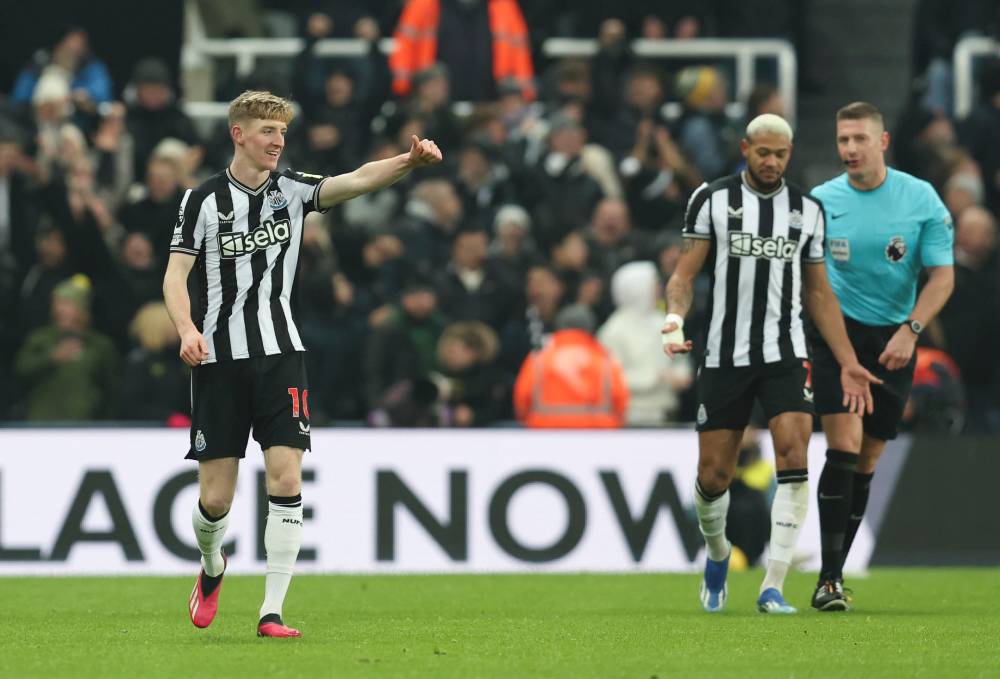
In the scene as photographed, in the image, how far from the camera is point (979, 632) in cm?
887

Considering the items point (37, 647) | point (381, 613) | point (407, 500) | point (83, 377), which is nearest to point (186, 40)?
point (83, 377)

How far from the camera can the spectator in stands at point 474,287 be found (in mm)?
15438

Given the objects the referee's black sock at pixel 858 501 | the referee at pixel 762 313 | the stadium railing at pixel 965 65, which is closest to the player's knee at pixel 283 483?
the referee at pixel 762 313

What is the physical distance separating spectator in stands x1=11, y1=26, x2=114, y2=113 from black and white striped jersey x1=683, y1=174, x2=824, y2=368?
350 inches

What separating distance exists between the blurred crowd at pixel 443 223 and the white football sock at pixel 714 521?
427cm

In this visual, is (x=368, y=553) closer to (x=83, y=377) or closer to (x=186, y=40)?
(x=83, y=377)

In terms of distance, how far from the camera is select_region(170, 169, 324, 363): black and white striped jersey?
851cm

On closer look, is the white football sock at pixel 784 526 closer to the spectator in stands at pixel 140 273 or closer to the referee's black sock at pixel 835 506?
the referee's black sock at pixel 835 506

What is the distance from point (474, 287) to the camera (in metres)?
15.6

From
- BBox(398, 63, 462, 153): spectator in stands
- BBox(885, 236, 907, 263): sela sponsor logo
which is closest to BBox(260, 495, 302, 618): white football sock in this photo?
BBox(885, 236, 907, 263): sela sponsor logo

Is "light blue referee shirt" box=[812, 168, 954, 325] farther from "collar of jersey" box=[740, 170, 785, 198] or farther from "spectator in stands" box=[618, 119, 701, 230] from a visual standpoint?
"spectator in stands" box=[618, 119, 701, 230]

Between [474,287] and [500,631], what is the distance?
6.83m

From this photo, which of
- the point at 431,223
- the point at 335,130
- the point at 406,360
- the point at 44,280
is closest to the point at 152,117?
the point at 335,130

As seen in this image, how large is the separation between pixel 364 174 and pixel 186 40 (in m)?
12.0
